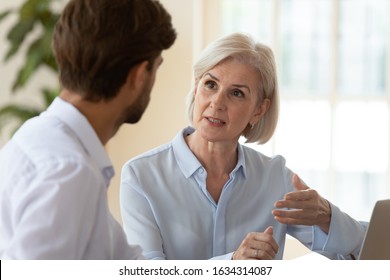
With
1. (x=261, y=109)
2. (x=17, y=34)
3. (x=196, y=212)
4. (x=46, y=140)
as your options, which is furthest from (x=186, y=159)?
(x=17, y=34)

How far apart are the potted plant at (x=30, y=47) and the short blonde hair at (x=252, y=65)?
3.20 metres

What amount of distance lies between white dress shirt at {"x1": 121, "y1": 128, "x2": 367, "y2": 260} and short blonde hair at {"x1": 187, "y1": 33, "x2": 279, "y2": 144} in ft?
0.44

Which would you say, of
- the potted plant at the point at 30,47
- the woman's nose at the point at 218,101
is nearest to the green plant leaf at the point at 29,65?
the potted plant at the point at 30,47

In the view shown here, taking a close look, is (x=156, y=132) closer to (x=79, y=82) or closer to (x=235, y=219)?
(x=235, y=219)

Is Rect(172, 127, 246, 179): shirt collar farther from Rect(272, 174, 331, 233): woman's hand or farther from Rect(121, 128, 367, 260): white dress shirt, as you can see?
Rect(272, 174, 331, 233): woman's hand

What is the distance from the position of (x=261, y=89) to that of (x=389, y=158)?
360 cm

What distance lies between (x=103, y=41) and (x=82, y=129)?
13 centimetres

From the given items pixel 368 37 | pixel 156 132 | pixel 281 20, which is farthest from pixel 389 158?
pixel 156 132

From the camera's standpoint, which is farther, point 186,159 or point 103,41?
point 186,159

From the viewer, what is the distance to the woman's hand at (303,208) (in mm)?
1773

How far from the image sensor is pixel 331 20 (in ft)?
18.1

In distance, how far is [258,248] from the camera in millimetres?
1661

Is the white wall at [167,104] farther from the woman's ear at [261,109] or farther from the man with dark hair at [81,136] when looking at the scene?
the man with dark hair at [81,136]

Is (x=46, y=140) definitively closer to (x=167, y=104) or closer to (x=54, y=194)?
(x=54, y=194)
